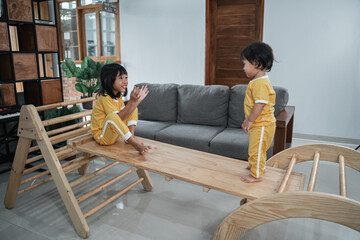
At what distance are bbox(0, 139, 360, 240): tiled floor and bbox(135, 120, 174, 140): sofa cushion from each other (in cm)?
68

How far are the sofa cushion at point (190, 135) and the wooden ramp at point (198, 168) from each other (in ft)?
2.67

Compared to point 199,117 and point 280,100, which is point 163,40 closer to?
point 199,117

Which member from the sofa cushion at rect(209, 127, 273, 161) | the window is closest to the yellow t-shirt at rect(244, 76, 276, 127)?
the sofa cushion at rect(209, 127, 273, 161)

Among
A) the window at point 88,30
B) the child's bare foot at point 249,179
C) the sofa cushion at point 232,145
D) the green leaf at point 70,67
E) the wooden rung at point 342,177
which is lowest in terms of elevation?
the sofa cushion at point 232,145

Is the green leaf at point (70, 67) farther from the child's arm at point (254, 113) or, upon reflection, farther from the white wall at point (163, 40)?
the child's arm at point (254, 113)

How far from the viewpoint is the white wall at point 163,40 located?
15.7 feet

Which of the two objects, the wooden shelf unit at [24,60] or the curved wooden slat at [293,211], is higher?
the wooden shelf unit at [24,60]

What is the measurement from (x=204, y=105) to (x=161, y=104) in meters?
0.58

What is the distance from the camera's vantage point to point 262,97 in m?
1.57

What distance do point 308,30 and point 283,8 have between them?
1.61 ft

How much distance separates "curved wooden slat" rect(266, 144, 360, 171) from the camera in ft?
5.76

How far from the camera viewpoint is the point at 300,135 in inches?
168

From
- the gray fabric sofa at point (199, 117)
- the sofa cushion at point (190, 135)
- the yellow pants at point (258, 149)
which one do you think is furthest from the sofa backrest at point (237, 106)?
the yellow pants at point (258, 149)

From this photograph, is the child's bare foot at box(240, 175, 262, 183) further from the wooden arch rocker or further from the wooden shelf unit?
the wooden shelf unit
